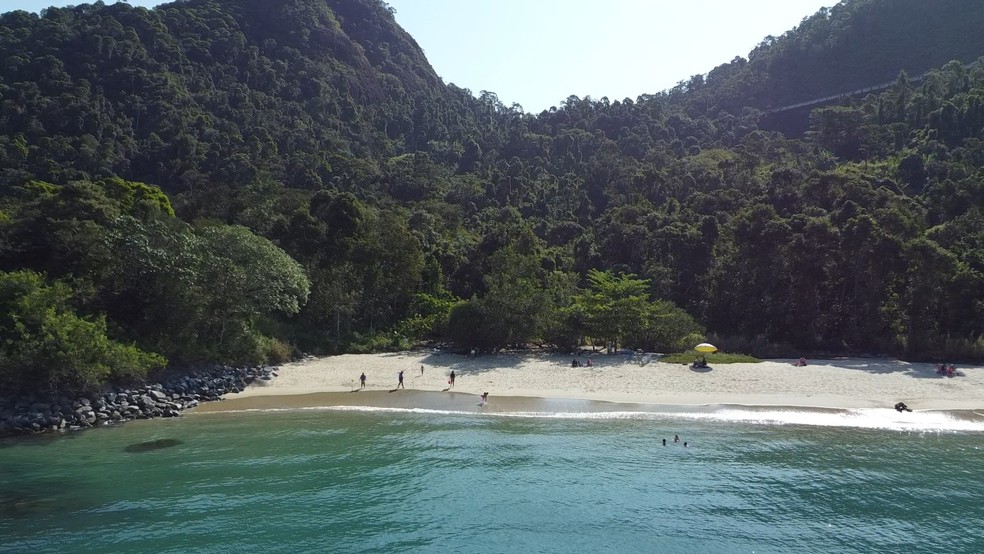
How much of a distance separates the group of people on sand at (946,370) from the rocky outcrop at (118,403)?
136 ft

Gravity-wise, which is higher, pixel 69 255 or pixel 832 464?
pixel 69 255

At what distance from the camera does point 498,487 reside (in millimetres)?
22031

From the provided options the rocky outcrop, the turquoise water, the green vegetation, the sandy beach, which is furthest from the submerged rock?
the green vegetation

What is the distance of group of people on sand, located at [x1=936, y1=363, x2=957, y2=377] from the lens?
117ft

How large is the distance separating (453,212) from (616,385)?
2029 inches

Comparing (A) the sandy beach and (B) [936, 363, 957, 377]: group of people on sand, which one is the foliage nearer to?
(A) the sandy beach

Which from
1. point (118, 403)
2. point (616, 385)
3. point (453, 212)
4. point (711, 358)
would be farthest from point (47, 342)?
point (453, 212)

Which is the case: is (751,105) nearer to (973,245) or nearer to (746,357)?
(973,245)

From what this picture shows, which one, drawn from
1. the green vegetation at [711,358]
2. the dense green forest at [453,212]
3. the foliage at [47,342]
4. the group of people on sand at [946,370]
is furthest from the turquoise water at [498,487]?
the green vegetation at [711,358]

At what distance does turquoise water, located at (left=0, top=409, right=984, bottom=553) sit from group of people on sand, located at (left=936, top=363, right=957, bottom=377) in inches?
349

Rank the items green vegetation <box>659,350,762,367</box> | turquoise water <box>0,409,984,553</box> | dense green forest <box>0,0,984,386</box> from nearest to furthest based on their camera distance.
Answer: turquoise water <box>0,409,984,553</box> → dense green forest <box>0,0,984,386</box> → green vegetation <box>659,350,762,367</box>

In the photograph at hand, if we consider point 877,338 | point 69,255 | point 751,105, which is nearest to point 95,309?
point 69,255

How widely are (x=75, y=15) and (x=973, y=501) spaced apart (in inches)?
6044

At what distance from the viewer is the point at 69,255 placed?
112 feet
